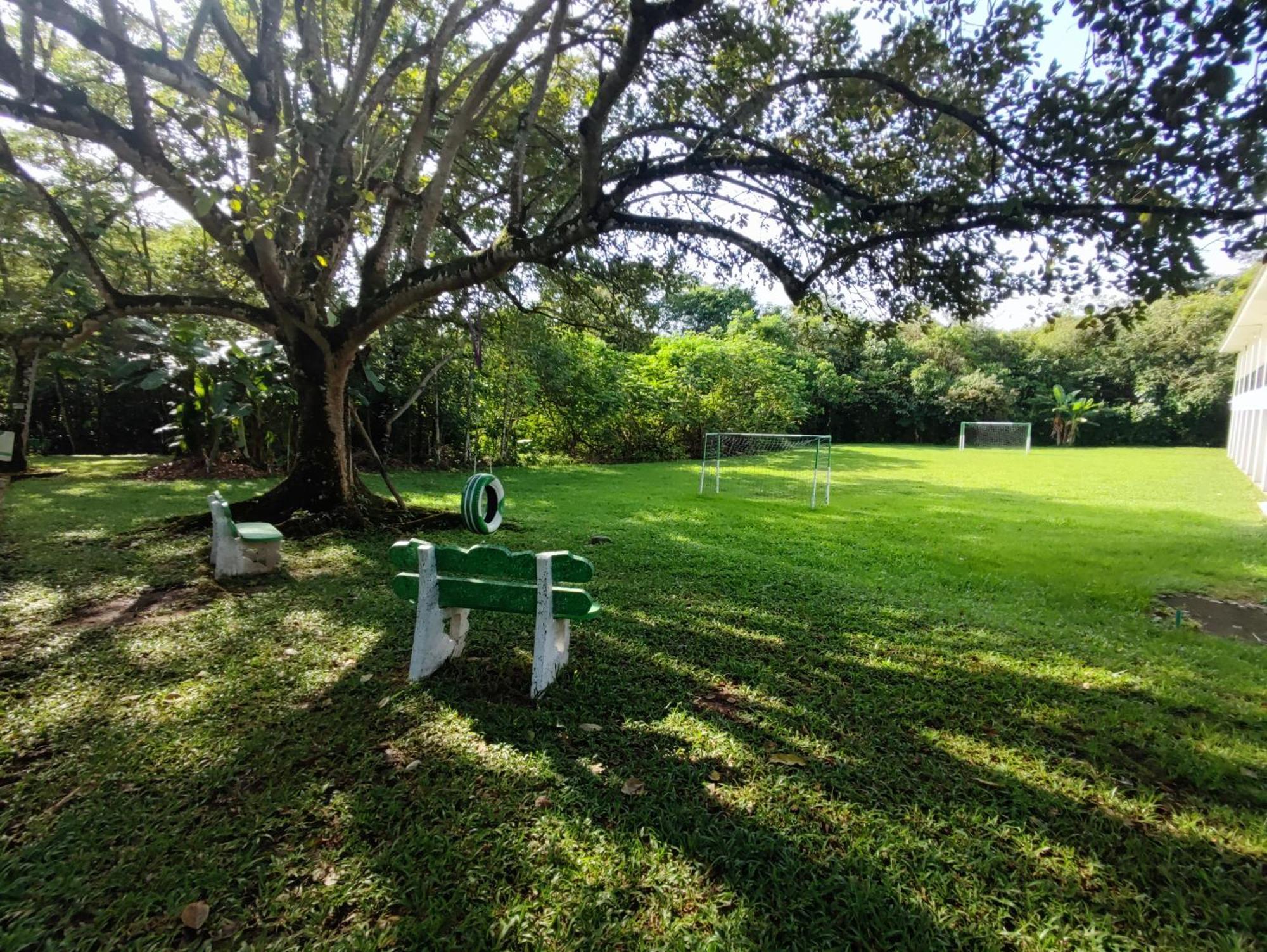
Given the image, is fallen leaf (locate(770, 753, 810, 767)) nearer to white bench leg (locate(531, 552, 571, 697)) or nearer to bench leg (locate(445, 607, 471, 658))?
white bench leg (locate(531, 552, 571, 697))

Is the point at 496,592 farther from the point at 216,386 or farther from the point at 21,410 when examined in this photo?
the point at 21,410

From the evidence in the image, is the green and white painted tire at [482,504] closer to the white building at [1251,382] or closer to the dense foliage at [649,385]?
the dense foliage at [649,385]

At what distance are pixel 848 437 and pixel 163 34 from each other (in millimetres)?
31083

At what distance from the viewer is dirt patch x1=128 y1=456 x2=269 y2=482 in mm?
10781

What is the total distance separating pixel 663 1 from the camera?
124 inches

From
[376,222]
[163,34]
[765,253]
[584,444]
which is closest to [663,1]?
[765,253]

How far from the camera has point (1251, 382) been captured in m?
15.5

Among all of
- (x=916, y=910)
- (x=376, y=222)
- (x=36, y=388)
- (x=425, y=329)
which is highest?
(x=376, y=222)

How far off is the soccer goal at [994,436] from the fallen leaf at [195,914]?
1286 inches

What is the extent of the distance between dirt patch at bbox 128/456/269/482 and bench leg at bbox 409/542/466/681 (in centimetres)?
994

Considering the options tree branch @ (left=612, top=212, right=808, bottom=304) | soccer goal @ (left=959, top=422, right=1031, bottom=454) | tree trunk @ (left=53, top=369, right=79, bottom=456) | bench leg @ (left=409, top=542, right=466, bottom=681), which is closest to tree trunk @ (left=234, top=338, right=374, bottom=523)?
tree branch @ (left=612, top=212, right=808, bottom=304)

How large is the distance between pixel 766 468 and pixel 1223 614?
1064 centimetres

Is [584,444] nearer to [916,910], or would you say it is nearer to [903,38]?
[903,38]

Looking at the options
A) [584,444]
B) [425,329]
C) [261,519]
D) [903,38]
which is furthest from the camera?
[584,444]
